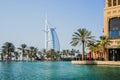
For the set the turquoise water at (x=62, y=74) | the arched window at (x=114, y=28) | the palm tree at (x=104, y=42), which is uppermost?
the arched window at (x=114, y=28)

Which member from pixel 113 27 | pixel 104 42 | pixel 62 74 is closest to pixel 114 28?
pixel 113 27

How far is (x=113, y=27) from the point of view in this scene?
307ft

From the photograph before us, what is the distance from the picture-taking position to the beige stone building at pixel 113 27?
91.9 metres

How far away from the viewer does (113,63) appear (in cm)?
8312

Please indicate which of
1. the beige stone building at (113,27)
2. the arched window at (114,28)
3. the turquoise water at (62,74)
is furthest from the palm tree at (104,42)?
the turquoise water at (62,74)

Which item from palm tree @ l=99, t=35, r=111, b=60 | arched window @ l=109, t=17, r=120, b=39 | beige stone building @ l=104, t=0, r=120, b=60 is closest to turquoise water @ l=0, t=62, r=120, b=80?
palm tree @ l=99, t=35, r=111, b=60

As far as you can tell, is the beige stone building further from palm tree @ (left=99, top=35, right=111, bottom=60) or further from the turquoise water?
the turquoise water

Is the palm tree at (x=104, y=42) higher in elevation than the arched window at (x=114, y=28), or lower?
lower

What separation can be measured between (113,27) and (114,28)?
592mm

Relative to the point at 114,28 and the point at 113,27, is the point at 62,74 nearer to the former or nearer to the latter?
the point at 114,28

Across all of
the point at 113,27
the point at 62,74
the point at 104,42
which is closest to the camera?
the point at 62,74

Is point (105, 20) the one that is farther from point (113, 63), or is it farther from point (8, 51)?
point (8, 51)

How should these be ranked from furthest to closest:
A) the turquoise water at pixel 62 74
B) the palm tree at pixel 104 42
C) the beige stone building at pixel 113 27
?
the beige stone building at pixel 113 27 < the palm tree at pixel 104 42 < the turquoise water at pixel 62 74

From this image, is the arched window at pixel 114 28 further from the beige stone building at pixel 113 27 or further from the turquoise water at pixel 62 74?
the turquoise water at pixel 62 74
